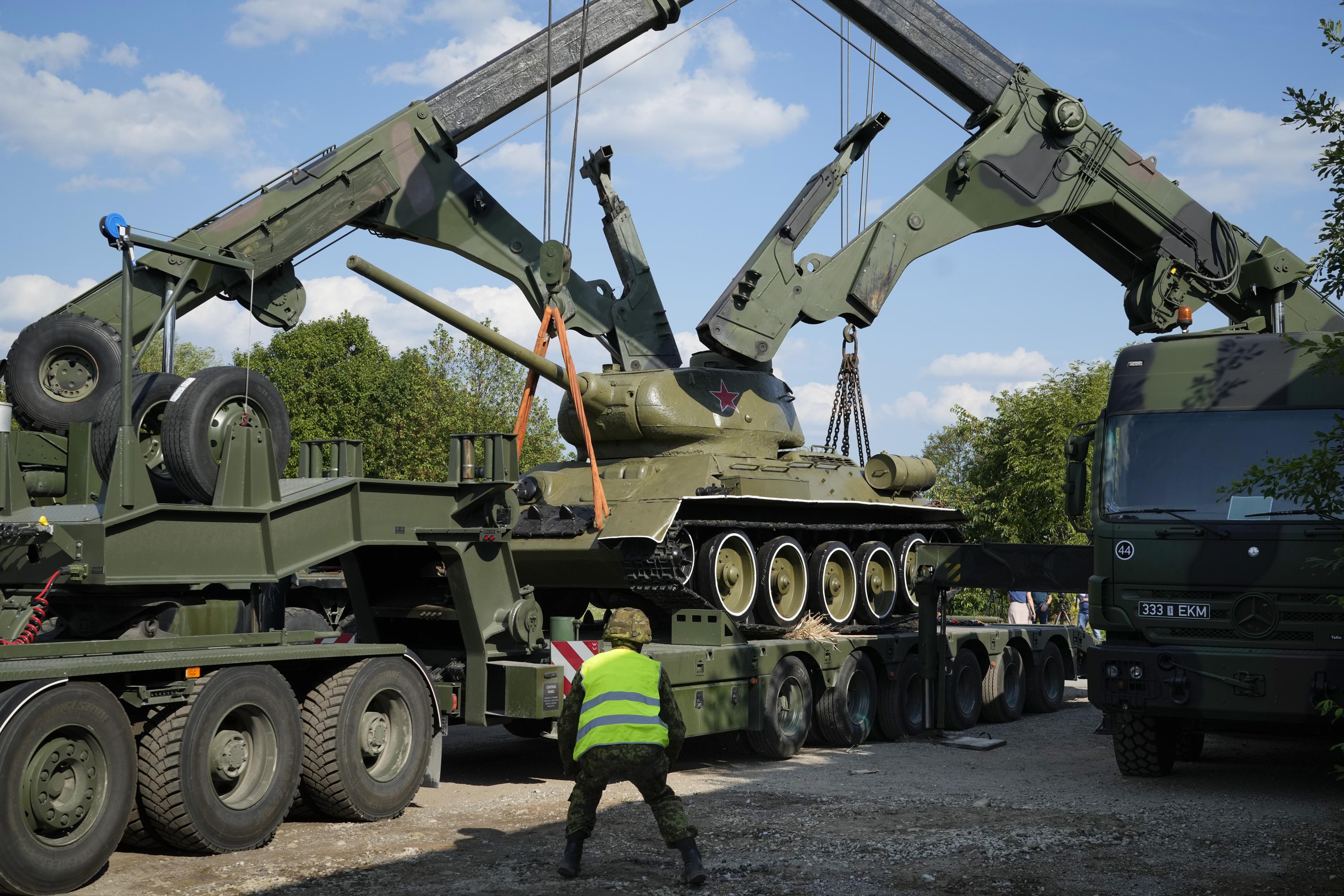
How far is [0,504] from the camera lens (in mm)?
8422

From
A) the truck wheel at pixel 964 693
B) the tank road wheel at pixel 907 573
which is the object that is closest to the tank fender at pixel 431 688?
the truck wheel at pixel 964 693

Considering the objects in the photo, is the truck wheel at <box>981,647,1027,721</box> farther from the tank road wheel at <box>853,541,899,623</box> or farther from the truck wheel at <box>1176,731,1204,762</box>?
the truck wheel at <box>1176,731,1204,762</box>

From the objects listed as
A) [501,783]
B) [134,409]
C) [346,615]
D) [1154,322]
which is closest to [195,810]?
[134,409]

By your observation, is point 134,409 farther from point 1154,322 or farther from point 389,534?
point 1154,322

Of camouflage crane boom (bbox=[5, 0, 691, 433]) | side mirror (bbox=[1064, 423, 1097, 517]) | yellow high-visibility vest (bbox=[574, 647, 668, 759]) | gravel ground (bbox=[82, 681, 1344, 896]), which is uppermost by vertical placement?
camouflage crane boom (bbox=[5, 0, 691, 433])

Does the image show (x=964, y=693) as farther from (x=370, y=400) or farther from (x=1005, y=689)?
(x=370, y=400)

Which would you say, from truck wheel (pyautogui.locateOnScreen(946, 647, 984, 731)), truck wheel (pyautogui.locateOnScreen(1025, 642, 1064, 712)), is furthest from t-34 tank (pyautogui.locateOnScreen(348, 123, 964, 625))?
truck wheel (pyautogui.locateOnScreen(1025, 642, 1064, 712))

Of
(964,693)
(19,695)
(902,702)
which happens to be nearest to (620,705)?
(19,695)

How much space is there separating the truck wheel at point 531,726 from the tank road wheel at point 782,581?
11.8 ft

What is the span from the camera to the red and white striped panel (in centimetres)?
1053

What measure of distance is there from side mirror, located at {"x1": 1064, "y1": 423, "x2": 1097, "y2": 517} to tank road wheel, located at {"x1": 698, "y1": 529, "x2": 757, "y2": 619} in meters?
3.67

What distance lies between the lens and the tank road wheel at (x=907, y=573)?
53.2 feet

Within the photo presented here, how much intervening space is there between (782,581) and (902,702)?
1.85 m

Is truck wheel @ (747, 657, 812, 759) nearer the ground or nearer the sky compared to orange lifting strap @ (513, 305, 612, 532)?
nearer the ground
